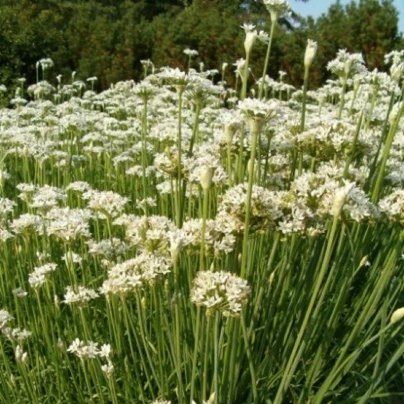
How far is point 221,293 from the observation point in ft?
7.25

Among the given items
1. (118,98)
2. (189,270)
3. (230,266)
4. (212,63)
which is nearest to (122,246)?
(189,270)

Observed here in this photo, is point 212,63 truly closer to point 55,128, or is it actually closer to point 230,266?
point 55,128

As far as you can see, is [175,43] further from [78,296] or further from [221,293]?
[221,293]

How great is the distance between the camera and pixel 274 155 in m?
3.75

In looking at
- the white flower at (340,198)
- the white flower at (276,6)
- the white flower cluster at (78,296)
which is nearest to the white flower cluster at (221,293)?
the white flower at (340,198)

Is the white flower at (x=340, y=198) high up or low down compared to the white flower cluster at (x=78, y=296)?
up

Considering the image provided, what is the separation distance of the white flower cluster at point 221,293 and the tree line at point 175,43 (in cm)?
1152

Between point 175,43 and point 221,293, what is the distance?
52.2 feet

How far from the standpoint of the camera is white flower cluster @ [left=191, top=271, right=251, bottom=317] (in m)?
2.20

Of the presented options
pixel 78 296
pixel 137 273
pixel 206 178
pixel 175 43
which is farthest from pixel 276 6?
pixel 175 43

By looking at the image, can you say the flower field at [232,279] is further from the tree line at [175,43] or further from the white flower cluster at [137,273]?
the tree line at [175,43]

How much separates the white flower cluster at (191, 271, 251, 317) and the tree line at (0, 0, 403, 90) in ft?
37.8

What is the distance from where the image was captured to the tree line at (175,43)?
1448 cm

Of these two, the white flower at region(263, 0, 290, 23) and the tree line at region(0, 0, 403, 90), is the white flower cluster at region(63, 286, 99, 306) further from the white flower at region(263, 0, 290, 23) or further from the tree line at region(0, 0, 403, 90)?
the tree line at region(0, 0, 403, 90)
